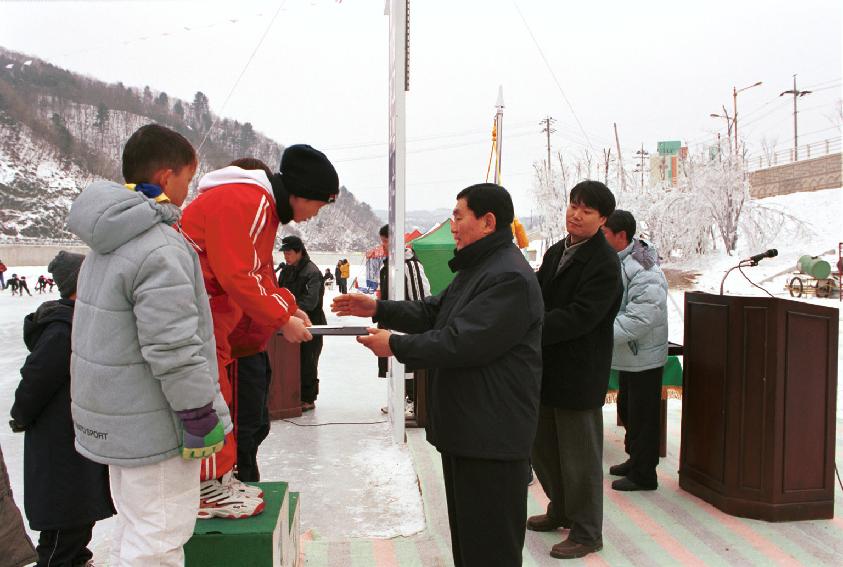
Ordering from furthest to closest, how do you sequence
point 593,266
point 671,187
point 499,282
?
point 671,187, point 593,266, point 499,282

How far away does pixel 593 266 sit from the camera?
299cm

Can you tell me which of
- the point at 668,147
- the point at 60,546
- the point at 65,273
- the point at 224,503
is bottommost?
the point at 60,546

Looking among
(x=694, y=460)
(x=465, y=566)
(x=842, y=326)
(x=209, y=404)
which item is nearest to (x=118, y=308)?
(x=209, y=404)

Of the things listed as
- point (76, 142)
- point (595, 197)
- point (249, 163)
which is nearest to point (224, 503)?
point (249, 163)

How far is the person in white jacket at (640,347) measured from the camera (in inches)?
152

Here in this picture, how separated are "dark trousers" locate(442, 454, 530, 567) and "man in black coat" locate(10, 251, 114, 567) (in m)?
1.49

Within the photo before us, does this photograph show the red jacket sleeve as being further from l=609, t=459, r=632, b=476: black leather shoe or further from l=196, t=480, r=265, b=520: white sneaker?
l=609, t=459, r=632, b=476: black leather shoe

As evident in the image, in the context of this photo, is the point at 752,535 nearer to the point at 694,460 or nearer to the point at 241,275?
the point at 694,460

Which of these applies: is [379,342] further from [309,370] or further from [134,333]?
[309,370]

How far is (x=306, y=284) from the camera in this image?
19.7 ft

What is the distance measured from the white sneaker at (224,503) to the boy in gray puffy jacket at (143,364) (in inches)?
17.8

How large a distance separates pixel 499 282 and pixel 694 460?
94.2 inches

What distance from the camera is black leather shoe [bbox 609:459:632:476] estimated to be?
4150mm

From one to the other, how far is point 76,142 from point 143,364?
8993 centimetres
